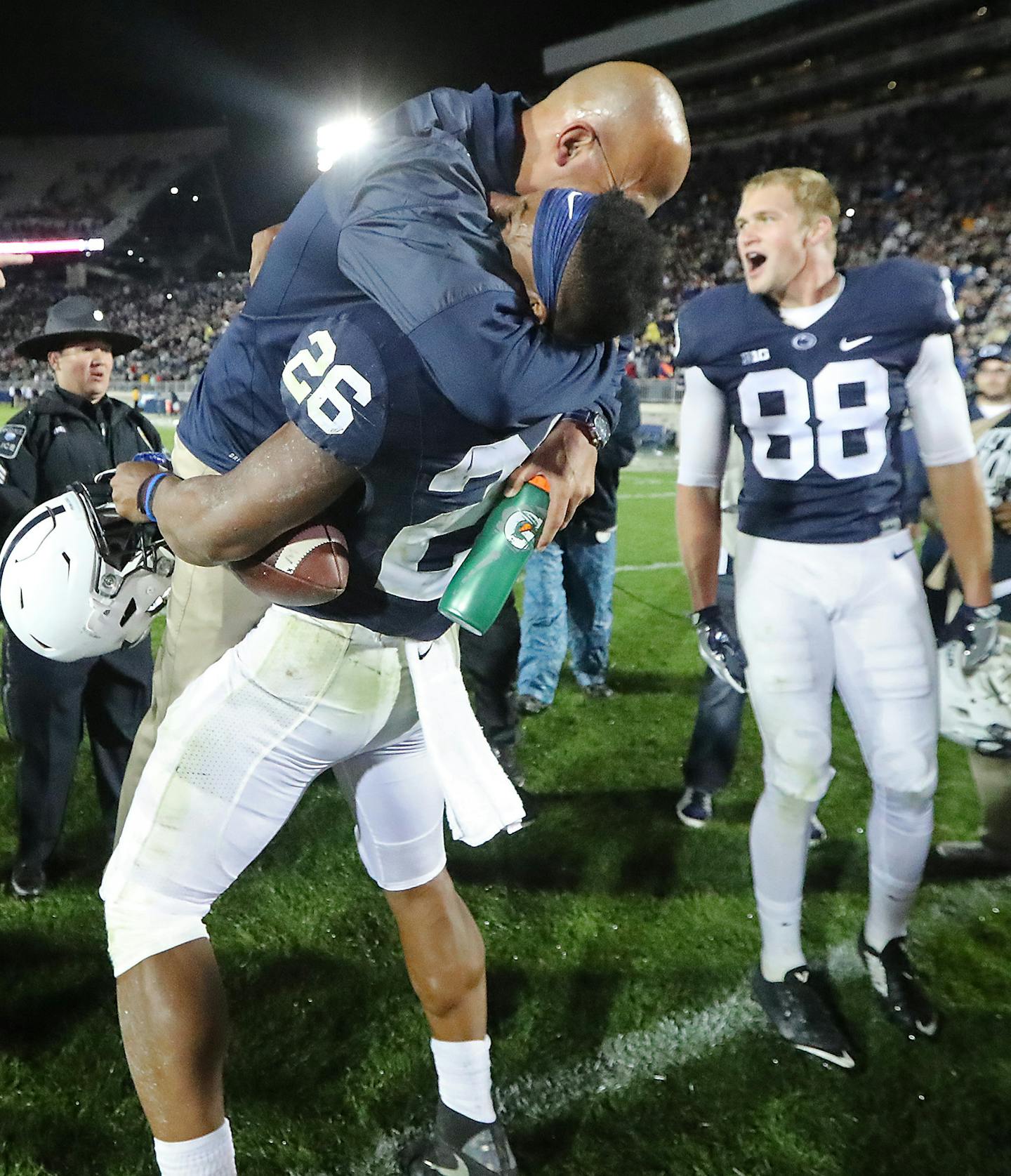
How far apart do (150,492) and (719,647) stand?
5.33ft

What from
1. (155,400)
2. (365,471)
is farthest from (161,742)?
(155,400)

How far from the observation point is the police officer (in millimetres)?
2863

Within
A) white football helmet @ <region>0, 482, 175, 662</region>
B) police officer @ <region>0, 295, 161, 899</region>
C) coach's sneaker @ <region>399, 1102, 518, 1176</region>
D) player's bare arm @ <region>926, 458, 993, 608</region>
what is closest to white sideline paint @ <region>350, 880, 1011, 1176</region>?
coach's sneaker @ <region>399, 1102, 518, 1176</region>

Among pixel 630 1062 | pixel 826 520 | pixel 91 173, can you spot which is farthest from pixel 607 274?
pixel 91 173

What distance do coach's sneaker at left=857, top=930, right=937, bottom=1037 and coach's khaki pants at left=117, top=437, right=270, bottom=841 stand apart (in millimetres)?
1941

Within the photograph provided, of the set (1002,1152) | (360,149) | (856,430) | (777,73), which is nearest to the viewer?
(360,149)

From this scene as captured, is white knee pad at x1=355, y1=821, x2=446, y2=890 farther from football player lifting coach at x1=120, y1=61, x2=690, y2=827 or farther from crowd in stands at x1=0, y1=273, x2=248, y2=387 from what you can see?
crowd in stands at x1=0, y1=273, x2=248, y2=387

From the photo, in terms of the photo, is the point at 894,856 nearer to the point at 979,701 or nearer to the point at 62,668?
the point at 979,701

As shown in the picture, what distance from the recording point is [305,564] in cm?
133

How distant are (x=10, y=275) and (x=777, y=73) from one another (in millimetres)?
36195

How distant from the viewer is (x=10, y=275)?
43.4 metres

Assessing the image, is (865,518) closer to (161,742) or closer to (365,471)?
(365,471)

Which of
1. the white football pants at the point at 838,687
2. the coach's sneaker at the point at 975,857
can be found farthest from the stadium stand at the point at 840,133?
the white football pants at the point at 838,687

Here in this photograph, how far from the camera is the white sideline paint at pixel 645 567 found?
8.09m
